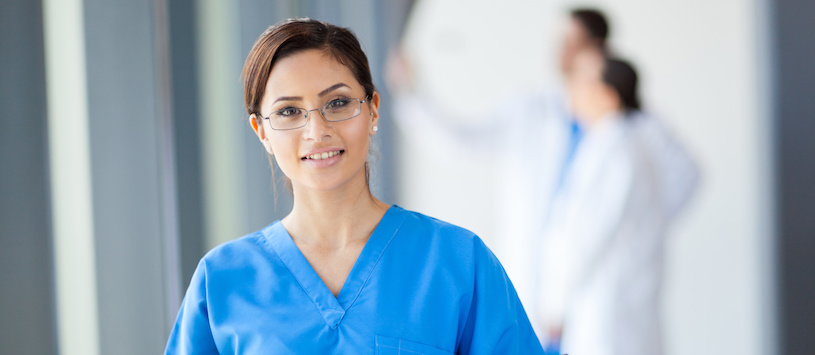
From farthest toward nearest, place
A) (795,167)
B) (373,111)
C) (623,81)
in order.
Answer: (795,167) → (623,81) → (373,111)

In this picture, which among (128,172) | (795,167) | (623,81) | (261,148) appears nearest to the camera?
(128,172)

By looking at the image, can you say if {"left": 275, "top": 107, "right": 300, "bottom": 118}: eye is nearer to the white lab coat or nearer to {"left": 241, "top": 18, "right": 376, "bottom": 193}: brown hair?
{"left": 241, "top": 18, "right": 376, "bottom": 193}: brown hair

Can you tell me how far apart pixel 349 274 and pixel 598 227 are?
5.30 ft

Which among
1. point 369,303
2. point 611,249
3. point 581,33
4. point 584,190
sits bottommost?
point 611,249

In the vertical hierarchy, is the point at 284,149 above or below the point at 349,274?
above

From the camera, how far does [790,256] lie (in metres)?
2.92

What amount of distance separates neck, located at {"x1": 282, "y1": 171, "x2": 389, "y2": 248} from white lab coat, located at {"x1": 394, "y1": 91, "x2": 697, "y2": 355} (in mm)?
1562

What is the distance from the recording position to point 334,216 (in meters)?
0.91

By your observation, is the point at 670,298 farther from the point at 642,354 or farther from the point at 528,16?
the point at 528,16

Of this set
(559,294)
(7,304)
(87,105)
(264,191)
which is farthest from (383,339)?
(559,294)

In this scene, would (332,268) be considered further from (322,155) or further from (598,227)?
(598,227)

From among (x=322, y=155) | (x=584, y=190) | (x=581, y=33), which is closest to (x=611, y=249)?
(x=584, y=190)

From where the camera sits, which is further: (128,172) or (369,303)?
(128,172)

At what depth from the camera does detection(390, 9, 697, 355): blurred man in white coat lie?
2.32 meters
